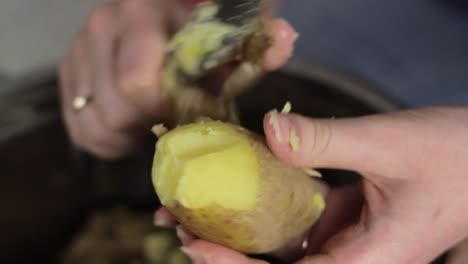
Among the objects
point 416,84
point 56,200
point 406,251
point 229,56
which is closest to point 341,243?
point 406,251

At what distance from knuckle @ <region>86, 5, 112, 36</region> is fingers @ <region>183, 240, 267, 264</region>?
0.34 metres

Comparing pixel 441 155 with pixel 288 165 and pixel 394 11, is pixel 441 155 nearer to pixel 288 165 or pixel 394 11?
pixel 288 165

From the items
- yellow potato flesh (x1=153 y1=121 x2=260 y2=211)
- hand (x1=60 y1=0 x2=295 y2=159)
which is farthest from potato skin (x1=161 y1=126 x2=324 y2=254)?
hand (x1=60 y1=0 x2=295 y2=159)

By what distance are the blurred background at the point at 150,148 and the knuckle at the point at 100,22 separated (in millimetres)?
101

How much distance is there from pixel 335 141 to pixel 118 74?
272 mm

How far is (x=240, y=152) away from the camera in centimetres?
37

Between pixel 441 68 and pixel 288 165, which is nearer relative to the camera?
pixel 288 165

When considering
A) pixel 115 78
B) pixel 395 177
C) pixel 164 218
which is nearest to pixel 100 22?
pixel 115 78

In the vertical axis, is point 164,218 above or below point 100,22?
below

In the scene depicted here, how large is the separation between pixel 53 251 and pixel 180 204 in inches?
19.9

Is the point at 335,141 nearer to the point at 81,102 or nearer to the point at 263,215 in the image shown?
the point at 263,215

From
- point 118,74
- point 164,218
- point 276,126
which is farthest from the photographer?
point 118,74

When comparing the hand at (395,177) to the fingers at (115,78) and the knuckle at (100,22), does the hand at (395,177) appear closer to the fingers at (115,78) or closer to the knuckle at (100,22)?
the fingers at (115,78)

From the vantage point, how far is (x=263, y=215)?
0.39m
